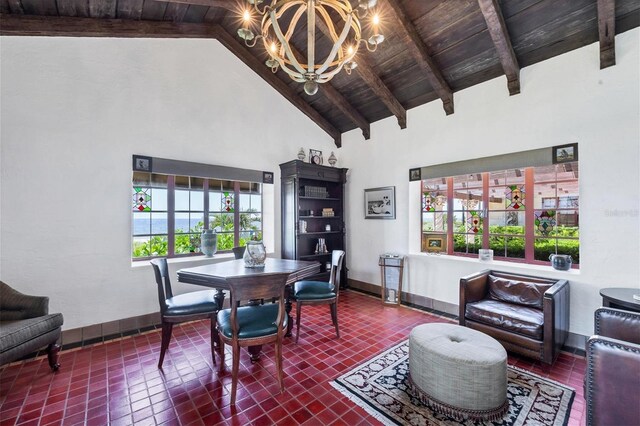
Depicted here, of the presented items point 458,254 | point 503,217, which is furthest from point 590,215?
point 458,254

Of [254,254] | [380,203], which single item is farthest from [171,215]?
[380,203]

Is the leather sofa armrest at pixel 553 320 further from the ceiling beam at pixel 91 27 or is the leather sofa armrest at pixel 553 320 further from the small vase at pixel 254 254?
the ceiling beam at pixel 91 27

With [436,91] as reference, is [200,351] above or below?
below

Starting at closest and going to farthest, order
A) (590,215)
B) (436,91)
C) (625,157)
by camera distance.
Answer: (625,157)
(590,215)
(436,91)

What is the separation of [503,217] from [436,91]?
6.34ft

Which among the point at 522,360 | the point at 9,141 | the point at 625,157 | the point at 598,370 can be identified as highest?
the point at 9,141

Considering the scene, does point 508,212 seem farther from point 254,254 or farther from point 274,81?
point 274,81

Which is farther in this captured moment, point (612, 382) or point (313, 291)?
point (313, 291)

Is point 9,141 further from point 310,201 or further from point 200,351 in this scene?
point 310,201

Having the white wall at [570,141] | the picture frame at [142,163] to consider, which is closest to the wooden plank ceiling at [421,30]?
the white wall at [570,141]

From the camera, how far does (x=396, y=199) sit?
4.57 m

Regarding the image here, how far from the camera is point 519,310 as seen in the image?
281cm

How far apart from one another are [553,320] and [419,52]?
3119 millimetres

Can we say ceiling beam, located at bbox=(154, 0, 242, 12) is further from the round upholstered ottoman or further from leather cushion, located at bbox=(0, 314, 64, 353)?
the round upholstered ottoman
